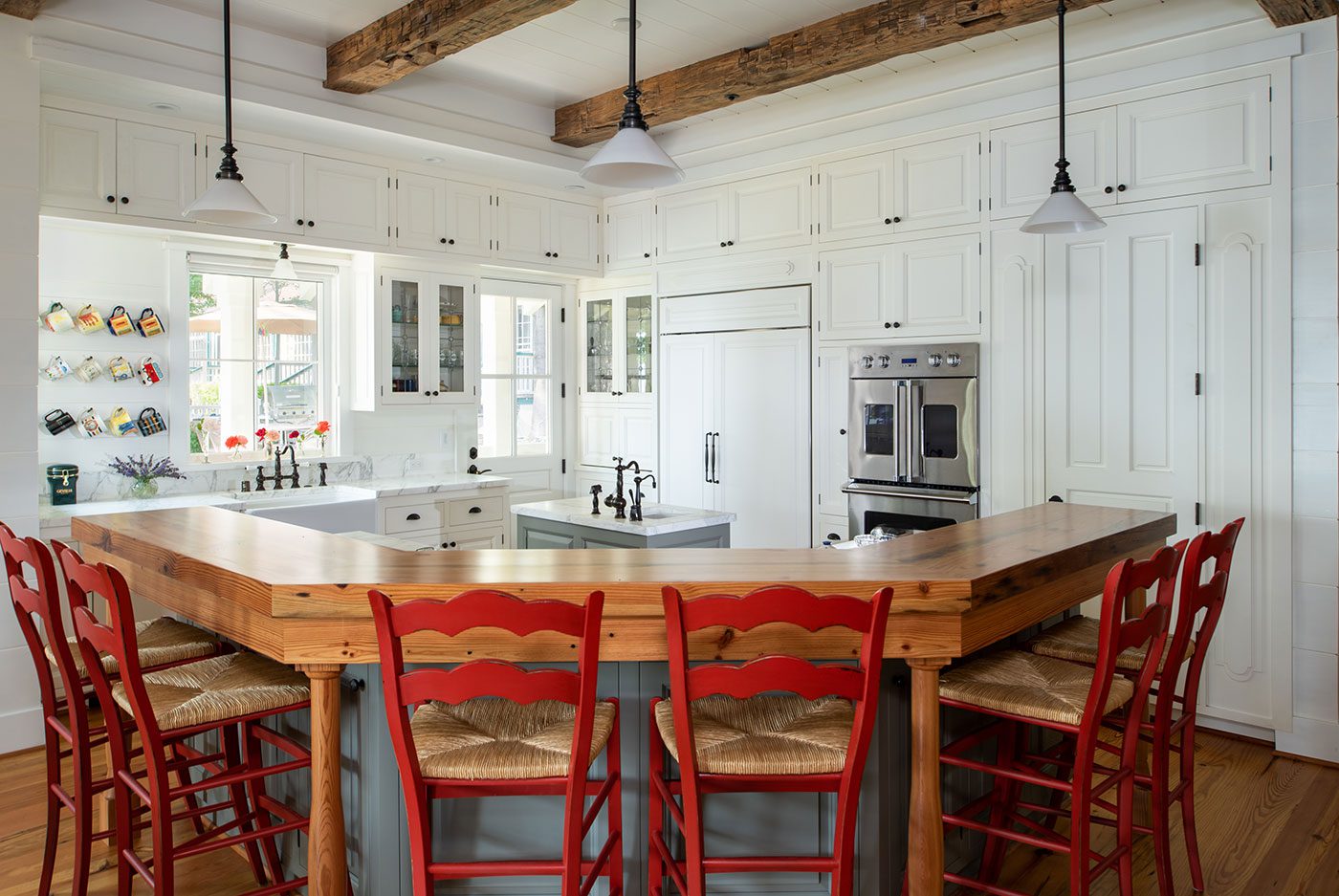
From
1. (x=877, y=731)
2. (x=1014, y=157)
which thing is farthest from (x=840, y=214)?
(x=877, y=731)

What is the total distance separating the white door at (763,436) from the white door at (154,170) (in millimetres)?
2823

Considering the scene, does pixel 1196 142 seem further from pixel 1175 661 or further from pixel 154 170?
pixel 154 170

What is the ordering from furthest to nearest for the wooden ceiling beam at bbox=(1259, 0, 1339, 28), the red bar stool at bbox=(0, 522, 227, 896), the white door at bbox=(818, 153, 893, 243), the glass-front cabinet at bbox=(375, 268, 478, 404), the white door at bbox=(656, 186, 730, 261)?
Answer: 1. the white door at bbox=(656, 186, 730, 261)
2. the glass-front cabinet at bbox=(375, 268, 478, 404)
3. the white door at bbox=(818, 153, 893, 243)
4. the wooden ceiling beam at bbox=(1259, 0, 1339, 28)
5. the red bar stool at bbox=(0, 522, 227, 896)

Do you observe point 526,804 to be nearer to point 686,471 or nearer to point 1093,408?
point 1093,408

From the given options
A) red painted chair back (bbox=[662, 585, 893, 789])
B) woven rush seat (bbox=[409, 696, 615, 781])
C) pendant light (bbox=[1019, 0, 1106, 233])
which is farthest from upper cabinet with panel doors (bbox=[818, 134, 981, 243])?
woven rush seat (bbox=[409, 696, 615, 781])

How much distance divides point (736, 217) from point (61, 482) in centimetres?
367

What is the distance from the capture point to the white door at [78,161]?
3.73 meters

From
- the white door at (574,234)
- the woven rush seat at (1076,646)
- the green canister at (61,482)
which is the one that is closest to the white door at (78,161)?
the green canister at (61,482)

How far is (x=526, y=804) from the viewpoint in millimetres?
2096

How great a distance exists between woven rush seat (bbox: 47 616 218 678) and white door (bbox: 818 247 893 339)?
3286 mm

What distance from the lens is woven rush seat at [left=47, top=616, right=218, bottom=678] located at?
7.85 ft

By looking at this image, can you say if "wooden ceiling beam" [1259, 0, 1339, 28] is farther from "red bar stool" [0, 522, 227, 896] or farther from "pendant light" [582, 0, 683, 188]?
"red bar stool" [0, 522, 227, 896]

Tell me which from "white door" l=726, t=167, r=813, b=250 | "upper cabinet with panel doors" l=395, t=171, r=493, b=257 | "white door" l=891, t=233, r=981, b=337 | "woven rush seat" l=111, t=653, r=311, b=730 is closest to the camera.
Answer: "woven rush seat" l=111, t=653, r=311, b=730

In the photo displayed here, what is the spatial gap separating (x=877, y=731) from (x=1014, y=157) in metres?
2.99
